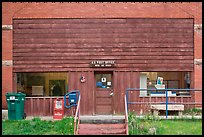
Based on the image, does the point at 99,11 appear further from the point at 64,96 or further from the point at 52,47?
the point at 64,96

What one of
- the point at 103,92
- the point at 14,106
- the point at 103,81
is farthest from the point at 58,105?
the point at 103,81

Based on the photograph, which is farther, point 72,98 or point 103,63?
point 103,63

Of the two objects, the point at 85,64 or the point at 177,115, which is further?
the point at 85,64

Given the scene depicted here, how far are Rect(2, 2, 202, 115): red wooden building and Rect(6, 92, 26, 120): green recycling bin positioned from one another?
1322 millimetres

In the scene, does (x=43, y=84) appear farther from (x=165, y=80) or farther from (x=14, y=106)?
(x=165, y=80)

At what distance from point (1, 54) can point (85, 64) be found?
13.6ft

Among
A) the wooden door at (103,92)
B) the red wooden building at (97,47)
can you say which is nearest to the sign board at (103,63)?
the red wooden building at (97,47)

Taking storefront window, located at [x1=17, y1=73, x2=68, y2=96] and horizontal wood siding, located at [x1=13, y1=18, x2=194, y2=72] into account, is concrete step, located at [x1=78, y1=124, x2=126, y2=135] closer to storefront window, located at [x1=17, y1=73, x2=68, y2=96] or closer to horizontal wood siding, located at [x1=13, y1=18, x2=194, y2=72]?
storefront window, located at [x1=17, y1=73, x2=68, y2=96]

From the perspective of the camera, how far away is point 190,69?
65.7 feet

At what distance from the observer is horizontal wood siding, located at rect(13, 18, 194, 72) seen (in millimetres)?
19812

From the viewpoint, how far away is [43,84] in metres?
20.0

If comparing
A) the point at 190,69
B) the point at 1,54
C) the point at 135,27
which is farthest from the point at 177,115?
the point at 1,54

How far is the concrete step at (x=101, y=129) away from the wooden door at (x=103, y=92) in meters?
3.04

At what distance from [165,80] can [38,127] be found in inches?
287
